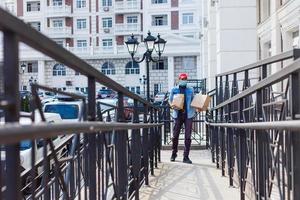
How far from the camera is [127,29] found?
61.3m

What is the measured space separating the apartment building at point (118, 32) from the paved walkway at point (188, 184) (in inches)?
1908

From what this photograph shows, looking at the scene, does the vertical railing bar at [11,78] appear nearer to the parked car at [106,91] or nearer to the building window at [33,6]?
the parked car at [106,91]

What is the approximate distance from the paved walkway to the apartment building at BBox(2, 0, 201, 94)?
48473 millimetres

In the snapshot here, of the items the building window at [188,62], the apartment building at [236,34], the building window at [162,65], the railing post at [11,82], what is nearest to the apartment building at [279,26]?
the apartment building at [236,34]

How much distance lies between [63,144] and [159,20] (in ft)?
188

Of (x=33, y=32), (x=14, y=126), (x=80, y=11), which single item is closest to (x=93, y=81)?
(x=33, y=32)

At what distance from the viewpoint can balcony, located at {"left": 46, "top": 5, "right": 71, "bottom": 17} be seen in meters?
62.6

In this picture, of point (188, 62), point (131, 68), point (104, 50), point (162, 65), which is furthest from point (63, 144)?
point (104, 50)

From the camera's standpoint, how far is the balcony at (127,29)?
60.9 meters

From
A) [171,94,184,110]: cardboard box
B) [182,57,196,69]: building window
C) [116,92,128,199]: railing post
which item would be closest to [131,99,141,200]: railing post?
[116,92,128,199]: railing post

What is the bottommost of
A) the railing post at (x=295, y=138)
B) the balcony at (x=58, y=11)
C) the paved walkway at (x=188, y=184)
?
the paved walkway at (x=188, y=184)

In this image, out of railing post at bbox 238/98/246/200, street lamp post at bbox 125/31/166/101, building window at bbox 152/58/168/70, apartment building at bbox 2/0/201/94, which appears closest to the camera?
railing post at bbox 238/98/246/200

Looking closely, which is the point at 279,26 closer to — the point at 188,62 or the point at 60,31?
the point at 188,62

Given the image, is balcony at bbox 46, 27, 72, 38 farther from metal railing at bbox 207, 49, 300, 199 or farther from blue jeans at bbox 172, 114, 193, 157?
metal railing at bbox 207, 49, 300, 199
